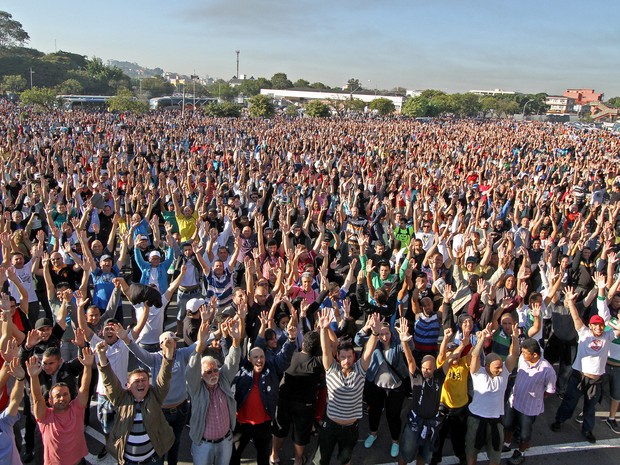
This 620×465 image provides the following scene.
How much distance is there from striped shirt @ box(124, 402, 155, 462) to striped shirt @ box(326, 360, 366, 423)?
4.51 ft

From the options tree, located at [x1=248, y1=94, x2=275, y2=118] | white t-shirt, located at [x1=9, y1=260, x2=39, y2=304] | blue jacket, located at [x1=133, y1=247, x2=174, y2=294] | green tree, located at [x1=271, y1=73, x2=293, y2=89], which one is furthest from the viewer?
green tree, located at [x1=271, y1=73, x2=293, y2=89]

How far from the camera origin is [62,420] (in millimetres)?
3309

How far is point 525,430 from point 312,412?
1985mm

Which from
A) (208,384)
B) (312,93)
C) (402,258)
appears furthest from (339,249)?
(312,93)

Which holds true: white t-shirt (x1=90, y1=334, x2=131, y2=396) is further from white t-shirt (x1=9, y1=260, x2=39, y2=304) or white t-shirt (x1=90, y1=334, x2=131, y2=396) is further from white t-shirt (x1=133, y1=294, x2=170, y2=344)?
white t-shirt (x1=9, y1=260, x2=39, y2=304)

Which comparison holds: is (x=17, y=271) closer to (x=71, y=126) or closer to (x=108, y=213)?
(x=108, y=213)

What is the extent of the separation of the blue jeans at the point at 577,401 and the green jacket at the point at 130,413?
12.7 feet

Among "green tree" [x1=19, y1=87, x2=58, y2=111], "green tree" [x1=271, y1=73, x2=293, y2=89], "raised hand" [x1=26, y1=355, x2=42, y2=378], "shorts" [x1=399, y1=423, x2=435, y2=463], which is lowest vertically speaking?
"shorts" [x1=399, y1=423, x2=435, y2=463]

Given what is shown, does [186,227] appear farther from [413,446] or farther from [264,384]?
[413,446]

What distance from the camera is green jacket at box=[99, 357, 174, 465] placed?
3.30 meters

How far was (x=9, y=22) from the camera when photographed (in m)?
97.2

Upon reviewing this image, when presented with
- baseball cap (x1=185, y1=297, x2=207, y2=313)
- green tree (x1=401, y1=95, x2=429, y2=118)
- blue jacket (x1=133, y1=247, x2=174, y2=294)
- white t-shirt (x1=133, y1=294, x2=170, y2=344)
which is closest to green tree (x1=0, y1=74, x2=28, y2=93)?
green tree (x1=401, y1=95, x2=429, y2=118)

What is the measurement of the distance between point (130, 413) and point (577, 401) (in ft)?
13.8

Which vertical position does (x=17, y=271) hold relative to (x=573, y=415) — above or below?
above
